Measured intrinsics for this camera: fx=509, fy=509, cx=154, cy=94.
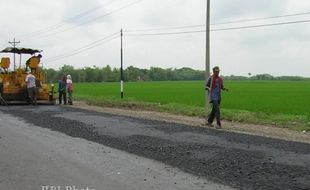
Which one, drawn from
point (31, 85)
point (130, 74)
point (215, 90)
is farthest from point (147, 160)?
point (130, 74)

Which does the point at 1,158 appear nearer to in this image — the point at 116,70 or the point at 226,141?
the point at 226,141

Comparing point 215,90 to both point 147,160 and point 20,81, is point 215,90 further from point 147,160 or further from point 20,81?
point 20,81

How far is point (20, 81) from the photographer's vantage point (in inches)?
1068

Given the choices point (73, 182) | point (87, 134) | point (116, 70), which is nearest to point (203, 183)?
point (73, 182)

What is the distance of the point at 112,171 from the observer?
8250mm

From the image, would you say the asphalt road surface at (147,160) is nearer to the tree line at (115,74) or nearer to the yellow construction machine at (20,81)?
the yellow construction machine at (20,81)

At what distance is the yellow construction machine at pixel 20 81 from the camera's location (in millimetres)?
26531

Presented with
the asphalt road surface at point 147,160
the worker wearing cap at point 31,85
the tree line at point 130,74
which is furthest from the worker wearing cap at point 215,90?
the tree line at point 130,74

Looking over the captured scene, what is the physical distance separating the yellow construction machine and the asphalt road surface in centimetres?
1277

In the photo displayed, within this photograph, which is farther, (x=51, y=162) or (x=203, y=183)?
(x=51, y=162)

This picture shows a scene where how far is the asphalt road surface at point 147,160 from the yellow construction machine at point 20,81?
503 inches

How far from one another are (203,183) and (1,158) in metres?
4.21

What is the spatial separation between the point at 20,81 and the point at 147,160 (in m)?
19.2

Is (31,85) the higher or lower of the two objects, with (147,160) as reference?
higher
